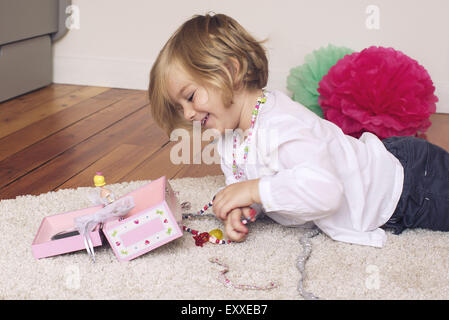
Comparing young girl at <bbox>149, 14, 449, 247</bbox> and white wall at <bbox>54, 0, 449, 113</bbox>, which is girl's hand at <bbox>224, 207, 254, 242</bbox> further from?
white wall at <bbox>54, 0, 449, 113</bbox>

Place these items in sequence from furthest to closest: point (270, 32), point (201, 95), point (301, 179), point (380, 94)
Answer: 1. point (270, 32)
2. point (380, 94)
3. point (201, 95)
4. point (301, 179)

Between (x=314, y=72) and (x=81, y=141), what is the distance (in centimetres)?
83

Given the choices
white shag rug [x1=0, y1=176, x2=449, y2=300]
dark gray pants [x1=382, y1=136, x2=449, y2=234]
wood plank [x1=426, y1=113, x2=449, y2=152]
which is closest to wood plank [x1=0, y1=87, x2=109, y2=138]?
white shag rug [x1=0, y1=176, x2=449, y2=300]

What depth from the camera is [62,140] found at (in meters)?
1.60

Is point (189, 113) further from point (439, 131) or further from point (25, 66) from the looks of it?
point (25, 66)

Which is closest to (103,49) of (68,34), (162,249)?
(68,34)

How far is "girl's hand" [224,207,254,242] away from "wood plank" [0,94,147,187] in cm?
63

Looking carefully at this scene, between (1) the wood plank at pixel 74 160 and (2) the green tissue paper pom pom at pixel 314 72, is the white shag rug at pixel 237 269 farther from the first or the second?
(2) the green tissue paper pom pom at pixel 314 72

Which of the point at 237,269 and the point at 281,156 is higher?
the point at 281,156

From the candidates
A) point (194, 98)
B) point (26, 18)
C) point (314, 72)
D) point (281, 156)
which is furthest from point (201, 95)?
point (26, 18)

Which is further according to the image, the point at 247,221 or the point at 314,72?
the point at 314,72

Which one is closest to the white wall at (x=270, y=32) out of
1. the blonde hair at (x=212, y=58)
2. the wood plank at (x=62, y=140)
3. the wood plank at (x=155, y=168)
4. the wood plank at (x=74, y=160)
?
the wood plank at (x=62, y=140)

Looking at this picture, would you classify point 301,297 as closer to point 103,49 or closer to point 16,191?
A: point 16,191

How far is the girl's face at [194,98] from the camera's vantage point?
983mm
